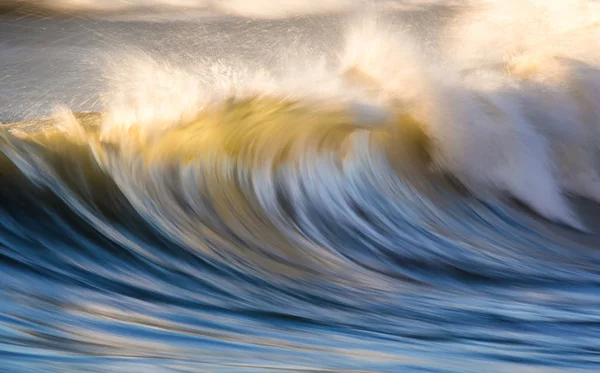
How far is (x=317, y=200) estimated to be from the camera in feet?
21.2

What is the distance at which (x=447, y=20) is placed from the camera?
403 inches

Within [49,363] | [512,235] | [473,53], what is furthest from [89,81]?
[49,363]

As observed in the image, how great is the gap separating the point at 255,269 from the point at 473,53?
15.6ft

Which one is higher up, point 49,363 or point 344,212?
point 344,212

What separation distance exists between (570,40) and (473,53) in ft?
2.99

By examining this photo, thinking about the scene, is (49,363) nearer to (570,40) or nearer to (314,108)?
(314,108)

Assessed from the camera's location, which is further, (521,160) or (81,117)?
(521,160)

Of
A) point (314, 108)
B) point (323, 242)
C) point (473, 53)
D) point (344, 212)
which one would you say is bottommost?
point (323, 242)

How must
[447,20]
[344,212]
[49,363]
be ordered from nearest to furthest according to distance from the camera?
[49,363], [344,212], [447,20]

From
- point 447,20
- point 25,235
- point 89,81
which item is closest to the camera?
point 25,235

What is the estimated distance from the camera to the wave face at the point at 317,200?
337cm

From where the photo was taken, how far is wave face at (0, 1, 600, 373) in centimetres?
337

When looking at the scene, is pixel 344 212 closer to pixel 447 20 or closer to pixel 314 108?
pixel 314 108

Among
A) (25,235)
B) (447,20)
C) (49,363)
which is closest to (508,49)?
(447,20)
